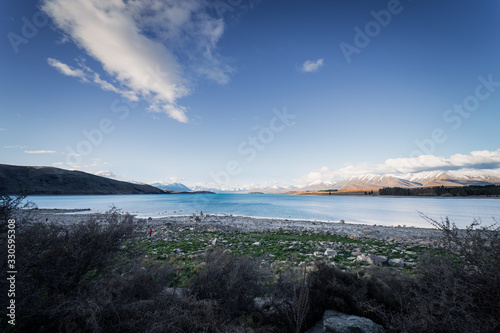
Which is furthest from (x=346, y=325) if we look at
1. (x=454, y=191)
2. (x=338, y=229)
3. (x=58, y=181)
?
(x=58, y=181)

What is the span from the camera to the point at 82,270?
185 inches

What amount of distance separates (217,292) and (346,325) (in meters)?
2.85

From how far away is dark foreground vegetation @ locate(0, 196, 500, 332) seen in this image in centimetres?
328

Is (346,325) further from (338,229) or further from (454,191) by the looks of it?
(454,191)

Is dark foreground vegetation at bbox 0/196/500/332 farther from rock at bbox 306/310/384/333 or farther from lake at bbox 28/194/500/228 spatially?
lake at bbox 28/194/500/228

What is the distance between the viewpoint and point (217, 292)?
192 inches

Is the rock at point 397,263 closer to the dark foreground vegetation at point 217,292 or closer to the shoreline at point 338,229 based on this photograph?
the dark foreground vegetation at point 217,292

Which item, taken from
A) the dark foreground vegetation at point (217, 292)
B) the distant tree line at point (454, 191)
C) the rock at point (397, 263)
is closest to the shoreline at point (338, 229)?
the rock at point (397, 263)

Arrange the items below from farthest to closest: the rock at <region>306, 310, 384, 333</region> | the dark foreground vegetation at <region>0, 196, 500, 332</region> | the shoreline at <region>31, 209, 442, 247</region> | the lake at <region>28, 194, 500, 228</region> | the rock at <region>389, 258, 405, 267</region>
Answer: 1. the lake at <region>28, 194, 500, 228</region>
2. the shoreline at <region>31, 209, 442, 247</region>
3. the rock at <region>389, 258, 405, 267</region>
4. the rock at <region>306, 310, 384, 333</region>
5. the dark foreground vegetation at <region>0, 196, 500, 332</region>

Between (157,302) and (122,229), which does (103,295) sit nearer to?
(157,302)

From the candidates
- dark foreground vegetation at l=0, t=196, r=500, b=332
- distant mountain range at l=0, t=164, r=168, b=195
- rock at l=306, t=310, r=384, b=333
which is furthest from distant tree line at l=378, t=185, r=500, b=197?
A: distant mountain range at l=0, t=164, r=168, b=195

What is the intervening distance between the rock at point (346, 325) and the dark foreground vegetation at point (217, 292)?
0.93 feet

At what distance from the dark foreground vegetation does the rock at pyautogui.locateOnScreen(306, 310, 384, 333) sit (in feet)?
0.93

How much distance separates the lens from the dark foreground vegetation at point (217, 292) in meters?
3.28
